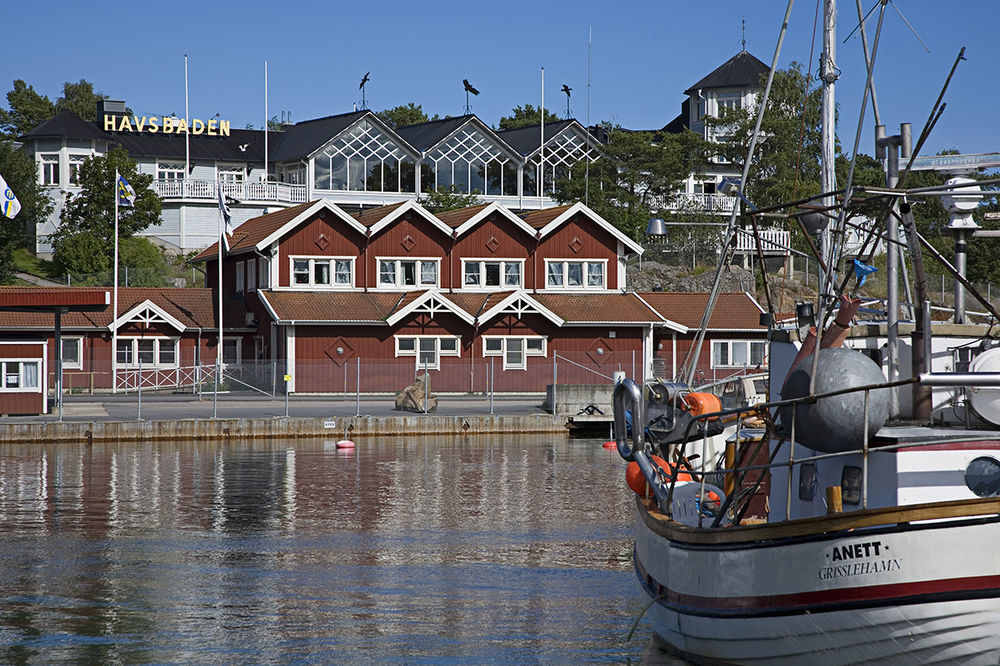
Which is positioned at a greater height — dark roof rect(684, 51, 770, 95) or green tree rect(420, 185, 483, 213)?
dark roof rect(684, 51, 770, 95)

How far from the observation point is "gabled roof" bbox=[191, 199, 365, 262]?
55.6 meters

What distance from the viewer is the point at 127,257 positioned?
73.5 m

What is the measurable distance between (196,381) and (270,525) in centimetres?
2875

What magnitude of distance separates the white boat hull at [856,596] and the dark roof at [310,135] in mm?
71588

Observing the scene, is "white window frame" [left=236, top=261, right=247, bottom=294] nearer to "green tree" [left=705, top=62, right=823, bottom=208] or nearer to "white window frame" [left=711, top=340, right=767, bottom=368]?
"white window frame" [left=711, top=340, right=767, bottom=368]


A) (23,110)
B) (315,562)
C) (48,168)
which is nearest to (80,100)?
(23,110)

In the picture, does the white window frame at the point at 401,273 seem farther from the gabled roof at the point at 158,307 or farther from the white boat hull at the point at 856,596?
the white boat hull at the point at 856,596

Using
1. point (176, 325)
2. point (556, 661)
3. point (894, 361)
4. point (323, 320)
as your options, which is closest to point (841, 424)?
point (894, 361)

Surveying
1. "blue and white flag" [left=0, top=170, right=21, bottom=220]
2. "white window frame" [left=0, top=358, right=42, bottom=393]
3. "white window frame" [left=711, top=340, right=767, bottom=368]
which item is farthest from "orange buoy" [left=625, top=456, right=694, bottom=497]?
"white window frame" [left=711, top=340, right=767, bottom=368]

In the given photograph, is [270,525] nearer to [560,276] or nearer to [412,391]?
[412,391]

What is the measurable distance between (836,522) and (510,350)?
4519 cm

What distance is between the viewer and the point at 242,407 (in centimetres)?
4678

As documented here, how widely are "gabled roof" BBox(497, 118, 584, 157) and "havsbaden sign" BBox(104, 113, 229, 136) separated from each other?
21223mm

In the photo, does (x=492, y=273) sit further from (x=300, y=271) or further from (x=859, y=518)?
(x=859, y=518)
